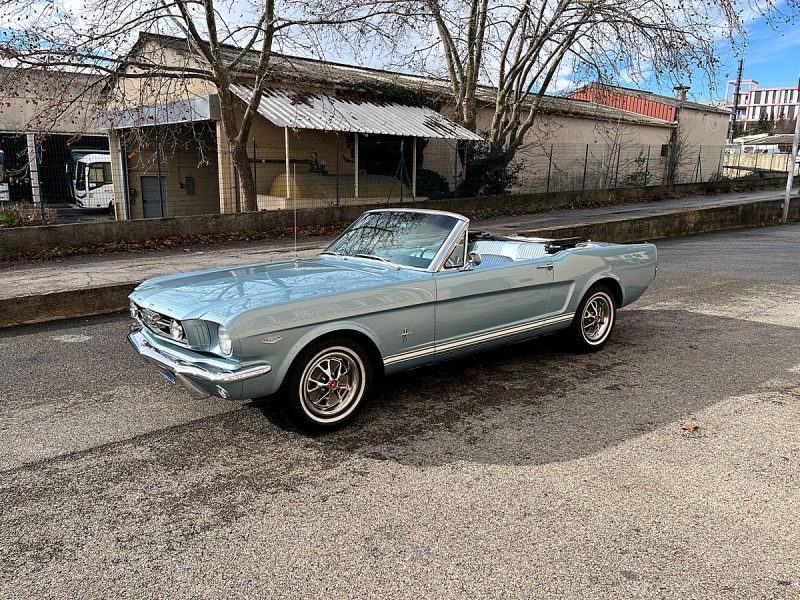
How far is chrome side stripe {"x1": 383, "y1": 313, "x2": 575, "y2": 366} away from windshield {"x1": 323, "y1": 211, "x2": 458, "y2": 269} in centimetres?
62

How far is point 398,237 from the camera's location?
511cm

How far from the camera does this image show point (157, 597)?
8.29 feet

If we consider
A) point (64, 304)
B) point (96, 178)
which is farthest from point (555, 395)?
point (96, 178)

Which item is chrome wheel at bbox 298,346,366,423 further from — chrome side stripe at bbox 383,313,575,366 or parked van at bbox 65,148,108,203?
parked van at bbox 65,148,108,203

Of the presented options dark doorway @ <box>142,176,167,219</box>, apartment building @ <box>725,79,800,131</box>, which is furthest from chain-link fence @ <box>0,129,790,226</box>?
apartment building @ <box>725,79,800,131</box>

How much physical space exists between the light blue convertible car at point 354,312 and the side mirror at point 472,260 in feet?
0.03

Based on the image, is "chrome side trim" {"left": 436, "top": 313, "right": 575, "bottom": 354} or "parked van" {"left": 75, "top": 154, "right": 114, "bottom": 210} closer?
"chrome side trim" {"left": 436, "top": 313, "right": 575, "bottom": 354}

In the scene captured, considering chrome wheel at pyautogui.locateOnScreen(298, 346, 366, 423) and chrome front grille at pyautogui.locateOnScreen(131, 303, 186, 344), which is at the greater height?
chrome front grille at pyautogui.locateOnScreen(131, 303, 186, 344)

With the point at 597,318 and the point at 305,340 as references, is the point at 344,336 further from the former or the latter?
the point at 597,318

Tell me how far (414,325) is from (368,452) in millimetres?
947

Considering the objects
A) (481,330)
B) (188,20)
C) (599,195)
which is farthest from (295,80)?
(481,330)

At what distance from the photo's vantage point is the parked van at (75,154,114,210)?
23.6 m

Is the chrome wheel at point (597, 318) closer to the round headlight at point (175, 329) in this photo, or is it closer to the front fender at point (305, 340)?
the front fender at point (305, 340)

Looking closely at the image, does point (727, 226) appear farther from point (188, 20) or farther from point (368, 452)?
point (368, 452)
